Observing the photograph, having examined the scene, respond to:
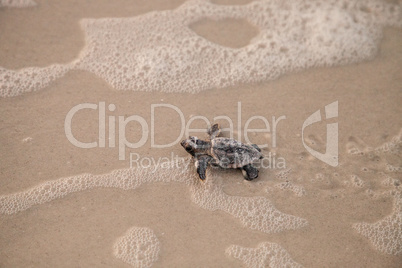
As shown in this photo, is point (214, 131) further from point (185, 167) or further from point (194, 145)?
point (185, 167)

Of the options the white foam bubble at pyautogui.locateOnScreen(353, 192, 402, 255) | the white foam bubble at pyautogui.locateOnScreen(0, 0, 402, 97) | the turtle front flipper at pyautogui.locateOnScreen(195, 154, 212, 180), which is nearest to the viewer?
the white foam bubble at pyautogui.locateOnScreen(353, 192, 402, 255)

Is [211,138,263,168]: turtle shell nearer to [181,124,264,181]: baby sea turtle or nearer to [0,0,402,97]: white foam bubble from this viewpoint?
[181,124,264,181]: baby sea turtle

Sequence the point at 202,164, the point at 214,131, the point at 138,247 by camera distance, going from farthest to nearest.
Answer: the point at 214,131, the point at 202,164, the point at 138,247

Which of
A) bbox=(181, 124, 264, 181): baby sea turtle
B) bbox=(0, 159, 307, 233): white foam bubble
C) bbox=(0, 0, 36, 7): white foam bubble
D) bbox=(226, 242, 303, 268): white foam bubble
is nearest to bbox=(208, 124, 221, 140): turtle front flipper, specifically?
bbox=(181, 124, 264, 181): baby sea turtle

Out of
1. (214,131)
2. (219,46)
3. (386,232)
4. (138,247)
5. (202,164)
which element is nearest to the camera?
(138,247)

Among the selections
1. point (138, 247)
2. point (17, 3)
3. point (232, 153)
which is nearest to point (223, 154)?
point (232, 153)
